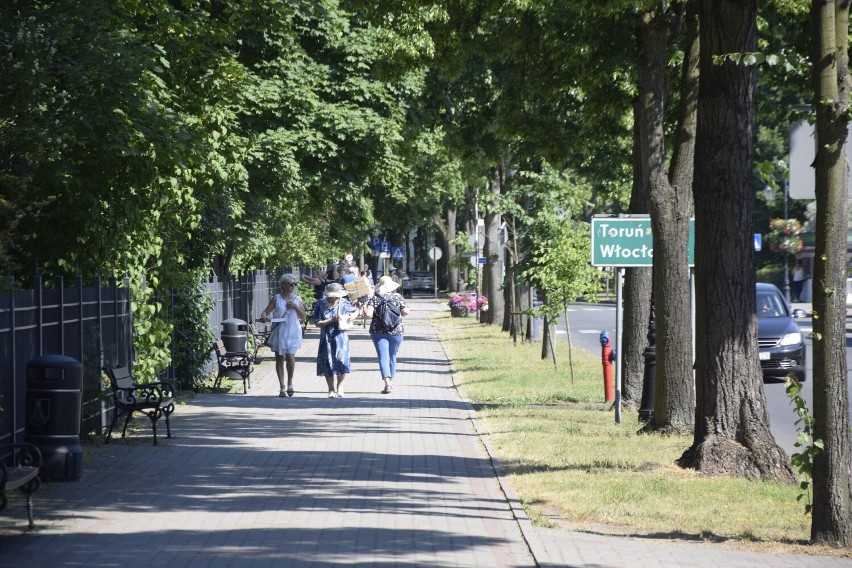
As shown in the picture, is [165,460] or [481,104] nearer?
[165,460]

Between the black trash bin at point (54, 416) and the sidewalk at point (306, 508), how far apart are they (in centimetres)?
19

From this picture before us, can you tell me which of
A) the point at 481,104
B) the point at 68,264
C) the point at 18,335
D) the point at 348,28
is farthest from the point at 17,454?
the point at 348,28

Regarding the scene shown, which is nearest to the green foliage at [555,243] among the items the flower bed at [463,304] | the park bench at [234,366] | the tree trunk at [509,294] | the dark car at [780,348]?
the tree trunk at [509,294]

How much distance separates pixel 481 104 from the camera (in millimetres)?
24156

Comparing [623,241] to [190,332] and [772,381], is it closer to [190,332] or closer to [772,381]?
[190,332]

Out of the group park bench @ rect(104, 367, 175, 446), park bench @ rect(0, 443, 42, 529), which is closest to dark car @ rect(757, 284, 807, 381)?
park bench @ rect(104, 367, 175, 446)

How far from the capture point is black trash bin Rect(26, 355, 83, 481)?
1091 centimetres

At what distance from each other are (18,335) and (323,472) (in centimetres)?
291

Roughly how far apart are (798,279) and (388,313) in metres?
44.8

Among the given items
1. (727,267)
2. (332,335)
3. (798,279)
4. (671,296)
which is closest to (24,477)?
(727,267)

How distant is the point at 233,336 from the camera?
23.1 m

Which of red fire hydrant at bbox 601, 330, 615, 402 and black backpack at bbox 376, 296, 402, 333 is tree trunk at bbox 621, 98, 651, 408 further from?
black backpack at bbox 376, 296, 402, 333

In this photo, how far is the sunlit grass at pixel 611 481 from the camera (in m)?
9.30

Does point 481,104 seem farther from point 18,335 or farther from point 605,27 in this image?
point 18,335
